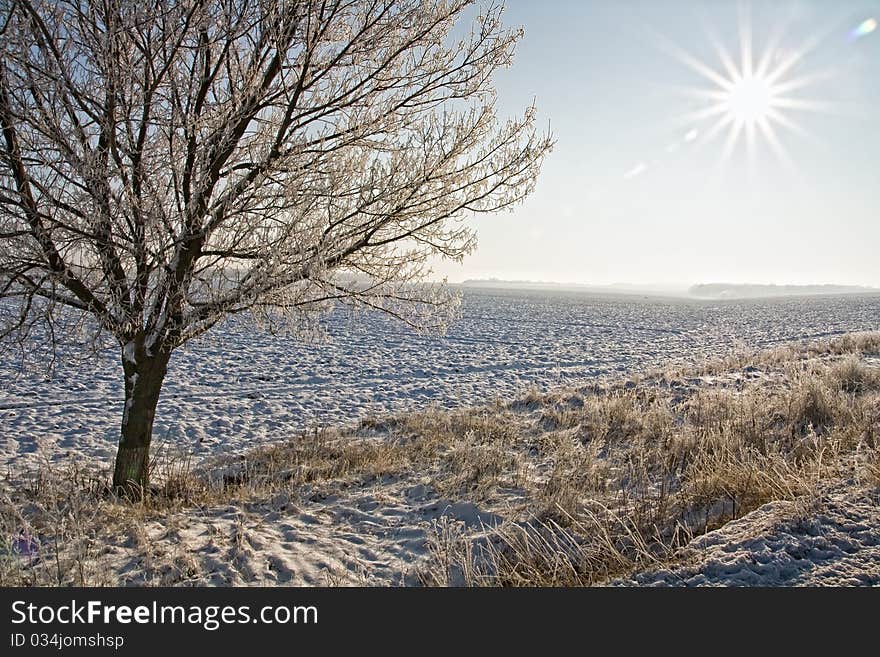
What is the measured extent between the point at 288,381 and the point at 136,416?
6.97 m

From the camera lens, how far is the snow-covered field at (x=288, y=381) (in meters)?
7.32

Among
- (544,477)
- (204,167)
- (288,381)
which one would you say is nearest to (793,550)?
(544,477)

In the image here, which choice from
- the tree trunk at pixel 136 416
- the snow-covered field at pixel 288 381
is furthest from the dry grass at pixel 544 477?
the snow-covered field at pixel 288 381

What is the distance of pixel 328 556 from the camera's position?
3.53 metres

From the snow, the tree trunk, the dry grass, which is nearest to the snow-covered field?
the tree trunk

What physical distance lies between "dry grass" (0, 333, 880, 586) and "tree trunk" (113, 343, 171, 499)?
22 centimetres

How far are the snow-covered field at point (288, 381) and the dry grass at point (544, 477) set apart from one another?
1.45m

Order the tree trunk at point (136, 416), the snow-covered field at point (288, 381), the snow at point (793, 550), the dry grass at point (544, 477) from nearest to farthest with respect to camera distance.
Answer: the snow at point (793, 550), the dry grass at point (544, 477), the tree trunk at point (136, 416), the snow-covered field at point (288, 381)

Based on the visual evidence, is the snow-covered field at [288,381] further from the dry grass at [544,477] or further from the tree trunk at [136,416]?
the dry grass at [544,477]

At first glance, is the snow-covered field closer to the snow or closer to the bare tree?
the bare tree

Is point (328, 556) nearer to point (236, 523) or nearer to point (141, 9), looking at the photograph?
point (236, 523)

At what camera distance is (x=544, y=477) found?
4863 millimetres

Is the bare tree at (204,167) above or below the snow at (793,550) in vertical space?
above

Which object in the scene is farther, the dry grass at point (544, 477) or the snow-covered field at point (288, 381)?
the snow-covered field at point (288, 381)
